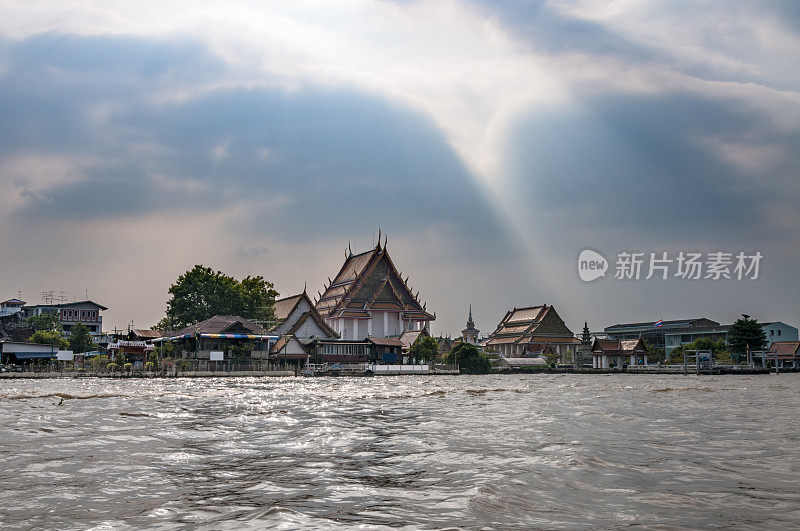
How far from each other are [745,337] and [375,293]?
158ft

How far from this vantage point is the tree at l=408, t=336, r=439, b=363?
3024 inches

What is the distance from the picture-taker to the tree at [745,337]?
262 feet

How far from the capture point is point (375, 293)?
296 ft

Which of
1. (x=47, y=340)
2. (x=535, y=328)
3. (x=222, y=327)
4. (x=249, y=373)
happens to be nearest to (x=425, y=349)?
(x=249, y=373)

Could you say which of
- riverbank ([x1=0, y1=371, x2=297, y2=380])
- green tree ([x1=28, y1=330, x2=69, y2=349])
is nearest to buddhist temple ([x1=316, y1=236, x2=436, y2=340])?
riverbank ([x1=0, y1=371, x2=297, y2=380])

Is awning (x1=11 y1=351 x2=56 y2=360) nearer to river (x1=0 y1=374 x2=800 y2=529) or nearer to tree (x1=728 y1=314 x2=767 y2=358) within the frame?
river (x1=0 y1=374 x2=800 y2=529)

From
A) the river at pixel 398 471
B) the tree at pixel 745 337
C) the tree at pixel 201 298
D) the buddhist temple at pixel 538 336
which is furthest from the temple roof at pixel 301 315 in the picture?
the river at pixel 398 471

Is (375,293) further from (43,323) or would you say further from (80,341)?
(43,323)

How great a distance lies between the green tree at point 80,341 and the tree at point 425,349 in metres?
41.8

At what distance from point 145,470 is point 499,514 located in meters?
5.34

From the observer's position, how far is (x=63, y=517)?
20.9ft

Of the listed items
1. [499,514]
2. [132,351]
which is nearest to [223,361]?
[132,351]

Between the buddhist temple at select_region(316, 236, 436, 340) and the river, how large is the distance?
71614 mm

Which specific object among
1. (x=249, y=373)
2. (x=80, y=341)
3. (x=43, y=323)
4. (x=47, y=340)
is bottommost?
(x=249, y=373)
